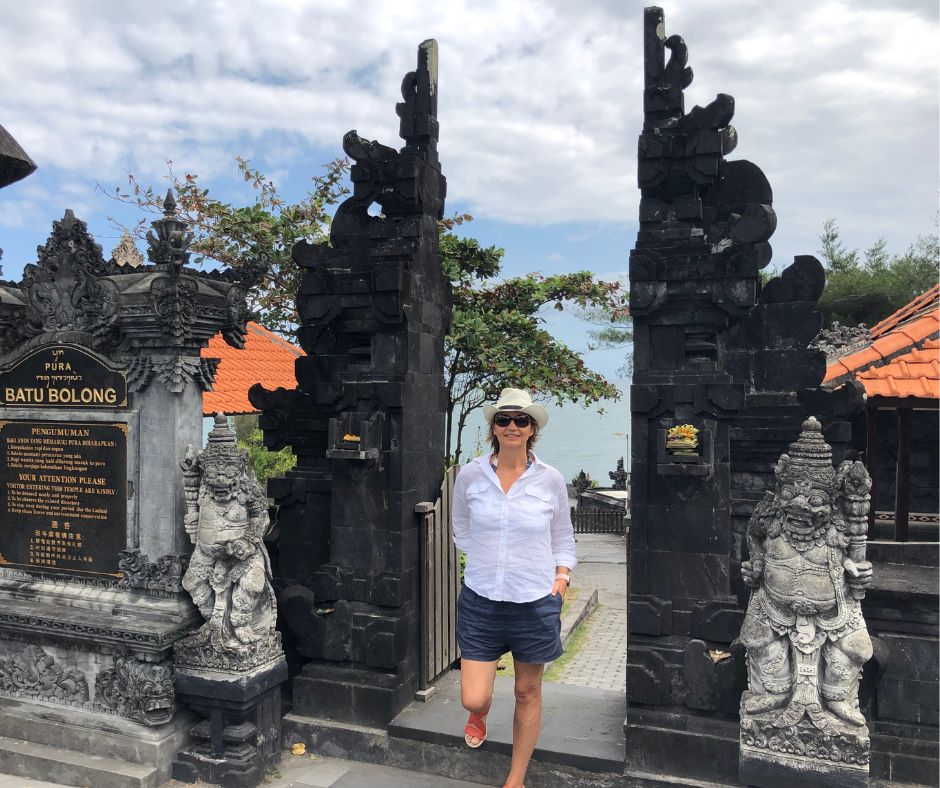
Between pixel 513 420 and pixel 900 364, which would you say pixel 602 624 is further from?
pixel 513 420

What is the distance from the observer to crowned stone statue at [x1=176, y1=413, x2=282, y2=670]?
214 inches

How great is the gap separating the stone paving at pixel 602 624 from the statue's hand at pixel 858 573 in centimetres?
286

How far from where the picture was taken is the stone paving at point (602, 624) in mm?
10281

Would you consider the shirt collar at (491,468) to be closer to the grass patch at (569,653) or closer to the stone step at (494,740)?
the stone step at (494,740)

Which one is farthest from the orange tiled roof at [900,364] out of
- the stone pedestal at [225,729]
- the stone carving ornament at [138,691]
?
the stone carving ornament at [138,691]

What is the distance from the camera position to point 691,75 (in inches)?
214

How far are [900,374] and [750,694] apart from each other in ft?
12.8

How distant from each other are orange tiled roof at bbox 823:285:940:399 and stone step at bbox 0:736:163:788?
266 inches

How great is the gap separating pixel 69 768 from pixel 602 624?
9690 millimetres

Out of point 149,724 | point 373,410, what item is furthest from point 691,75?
point 149,724

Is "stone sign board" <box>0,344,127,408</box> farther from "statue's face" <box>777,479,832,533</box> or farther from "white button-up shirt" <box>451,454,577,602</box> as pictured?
"statue's face" <box>777,479,832,533</box>

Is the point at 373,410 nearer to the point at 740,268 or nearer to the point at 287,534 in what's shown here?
the point at 287,534

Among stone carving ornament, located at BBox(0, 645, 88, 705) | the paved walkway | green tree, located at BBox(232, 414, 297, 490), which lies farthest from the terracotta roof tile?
green tree, located at BBox(232, 414, 297, 490)

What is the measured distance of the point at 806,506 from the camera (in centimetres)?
441
